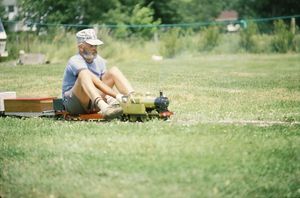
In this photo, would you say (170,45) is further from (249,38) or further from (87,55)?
(87,55)

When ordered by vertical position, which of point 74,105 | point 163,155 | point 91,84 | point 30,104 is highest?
point 91,84

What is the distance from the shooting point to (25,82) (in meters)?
15.9

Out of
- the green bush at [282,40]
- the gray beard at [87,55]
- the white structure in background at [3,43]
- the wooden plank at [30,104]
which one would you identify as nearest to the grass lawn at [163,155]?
the wooden plank at [30,104]

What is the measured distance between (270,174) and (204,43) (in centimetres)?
2401

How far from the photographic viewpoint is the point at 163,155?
6.31 m

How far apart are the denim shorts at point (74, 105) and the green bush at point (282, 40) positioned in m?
20.7

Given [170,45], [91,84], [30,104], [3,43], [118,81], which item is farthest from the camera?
[170,45]

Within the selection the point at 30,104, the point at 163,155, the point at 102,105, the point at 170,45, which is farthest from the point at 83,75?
the point at 170,45

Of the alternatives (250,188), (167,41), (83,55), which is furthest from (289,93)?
(167,41)

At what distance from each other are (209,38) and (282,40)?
3.52m

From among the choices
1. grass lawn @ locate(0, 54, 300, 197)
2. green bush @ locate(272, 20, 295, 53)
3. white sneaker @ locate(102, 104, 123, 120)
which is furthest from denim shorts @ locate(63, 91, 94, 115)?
green bush @ locate(272, 20, 295, 53)

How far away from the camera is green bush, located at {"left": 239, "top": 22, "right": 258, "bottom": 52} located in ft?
95.0

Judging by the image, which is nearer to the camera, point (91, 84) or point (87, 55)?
point (91, 84)

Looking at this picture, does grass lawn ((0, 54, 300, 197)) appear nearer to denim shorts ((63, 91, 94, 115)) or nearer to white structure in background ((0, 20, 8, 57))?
denim shorts ((63, 91, 94, 115))
